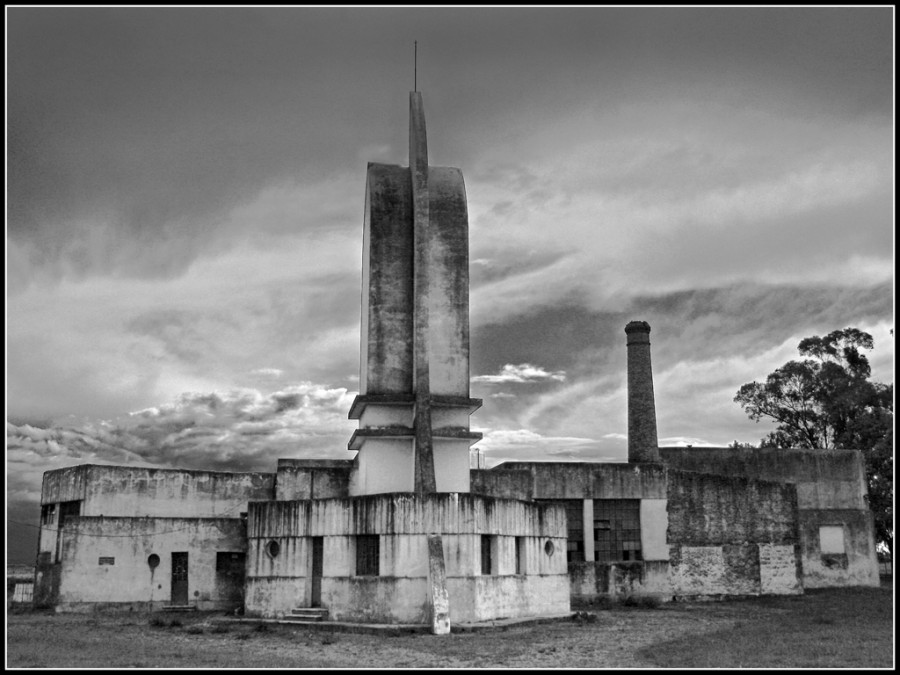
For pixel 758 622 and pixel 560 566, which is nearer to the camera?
pixel 758 622

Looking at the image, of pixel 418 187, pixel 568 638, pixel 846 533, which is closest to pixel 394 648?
pixel 568 638

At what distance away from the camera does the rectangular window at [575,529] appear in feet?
98.3

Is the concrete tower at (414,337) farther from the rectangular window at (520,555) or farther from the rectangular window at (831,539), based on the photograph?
the rectangular window at (831,539)

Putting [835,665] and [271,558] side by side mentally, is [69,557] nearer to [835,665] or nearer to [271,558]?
[271,558]

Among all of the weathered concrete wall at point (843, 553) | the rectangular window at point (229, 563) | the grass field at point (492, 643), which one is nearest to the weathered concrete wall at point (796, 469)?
the weathered concrete wall at point (843, 553)

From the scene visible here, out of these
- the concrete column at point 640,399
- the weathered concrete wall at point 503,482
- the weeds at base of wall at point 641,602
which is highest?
the concrete column at point 640,399

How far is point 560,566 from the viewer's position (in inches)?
961

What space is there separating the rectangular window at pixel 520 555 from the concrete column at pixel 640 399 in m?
12.3

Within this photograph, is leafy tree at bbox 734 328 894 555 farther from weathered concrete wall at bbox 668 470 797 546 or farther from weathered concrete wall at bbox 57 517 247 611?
weathered concrete wall at bbox 57 517 247 611

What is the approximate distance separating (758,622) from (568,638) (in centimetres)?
652

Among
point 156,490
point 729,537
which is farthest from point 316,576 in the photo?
point 729,537

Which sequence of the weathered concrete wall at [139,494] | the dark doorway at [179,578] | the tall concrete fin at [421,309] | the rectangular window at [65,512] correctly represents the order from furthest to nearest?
the weathered concrete wall at [139,494] < the rectangular window at [65,512] < the dark doorway at [179,578] < the tall concrete fin at [421,309]

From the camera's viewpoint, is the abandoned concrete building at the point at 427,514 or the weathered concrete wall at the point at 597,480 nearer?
the abandoned concrete building at the point at 427,514

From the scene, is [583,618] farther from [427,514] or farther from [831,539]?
[831,539]
